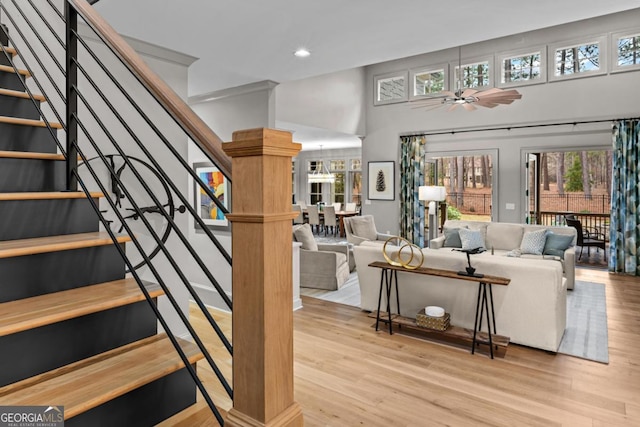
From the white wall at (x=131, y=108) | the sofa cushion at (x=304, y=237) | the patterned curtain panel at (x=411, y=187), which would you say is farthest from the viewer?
the patterned curtain panel at (x=411, y=187)

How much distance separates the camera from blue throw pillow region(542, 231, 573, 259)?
5.78m

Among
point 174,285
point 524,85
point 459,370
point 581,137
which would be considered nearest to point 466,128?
point 524,85

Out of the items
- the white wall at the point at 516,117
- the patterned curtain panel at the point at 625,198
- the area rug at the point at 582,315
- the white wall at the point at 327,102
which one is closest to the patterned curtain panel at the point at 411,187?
the white wall at the point at 516,117

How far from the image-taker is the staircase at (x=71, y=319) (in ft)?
3.78

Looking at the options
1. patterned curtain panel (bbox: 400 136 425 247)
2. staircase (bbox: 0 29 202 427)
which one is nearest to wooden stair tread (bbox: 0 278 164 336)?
staircase (bbox: 0 29 202 427)

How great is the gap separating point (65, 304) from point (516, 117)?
8.07 meters

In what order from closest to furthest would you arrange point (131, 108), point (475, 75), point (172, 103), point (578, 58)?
point (172, 103) → point (131, 108) → point (578, 58) → point (475, 75)

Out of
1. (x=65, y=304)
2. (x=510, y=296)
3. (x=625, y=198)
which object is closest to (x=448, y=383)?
(x=510, y=296)

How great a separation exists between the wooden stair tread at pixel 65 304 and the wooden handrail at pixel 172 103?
644 mm

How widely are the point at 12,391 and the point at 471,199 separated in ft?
33.7

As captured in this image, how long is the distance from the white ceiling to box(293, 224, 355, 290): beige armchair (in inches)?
104

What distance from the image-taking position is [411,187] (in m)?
8.77

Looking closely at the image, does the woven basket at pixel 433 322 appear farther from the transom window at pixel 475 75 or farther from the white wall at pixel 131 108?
the transom window at pixel 475 75

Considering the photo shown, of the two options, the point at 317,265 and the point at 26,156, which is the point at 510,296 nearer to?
the point at 317,265
